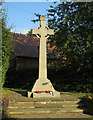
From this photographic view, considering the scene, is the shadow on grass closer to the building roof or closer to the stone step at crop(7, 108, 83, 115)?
the stone step at crop(7, 108, 83, 115)

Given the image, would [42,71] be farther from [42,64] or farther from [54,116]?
[54,116]

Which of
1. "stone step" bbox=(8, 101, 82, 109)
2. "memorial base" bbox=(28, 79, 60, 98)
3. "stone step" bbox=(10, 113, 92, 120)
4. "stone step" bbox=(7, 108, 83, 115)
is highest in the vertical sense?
"memorial base" bbox=(28, 79, 60, 98)

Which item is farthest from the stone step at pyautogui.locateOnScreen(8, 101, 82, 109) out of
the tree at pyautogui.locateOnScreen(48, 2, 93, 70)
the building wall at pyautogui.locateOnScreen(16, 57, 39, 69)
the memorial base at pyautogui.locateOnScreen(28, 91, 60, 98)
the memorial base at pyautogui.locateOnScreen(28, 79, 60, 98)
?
the building wall at pyautogui.locateOnScreen(16, 57, 39, 69)

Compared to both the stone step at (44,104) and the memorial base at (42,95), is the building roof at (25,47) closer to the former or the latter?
the memorial base at (42,95)

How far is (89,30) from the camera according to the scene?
10398 mm

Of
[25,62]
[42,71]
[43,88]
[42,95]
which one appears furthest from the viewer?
[25,62]

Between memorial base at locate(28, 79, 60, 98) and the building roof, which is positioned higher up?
the building roof

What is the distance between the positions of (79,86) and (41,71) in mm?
4786

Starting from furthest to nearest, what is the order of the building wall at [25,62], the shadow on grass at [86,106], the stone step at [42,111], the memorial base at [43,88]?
the building wall at [25,62]
the memorial base at [43,88]
the shadow on grass at [86,106]
the stone step at [42,111]

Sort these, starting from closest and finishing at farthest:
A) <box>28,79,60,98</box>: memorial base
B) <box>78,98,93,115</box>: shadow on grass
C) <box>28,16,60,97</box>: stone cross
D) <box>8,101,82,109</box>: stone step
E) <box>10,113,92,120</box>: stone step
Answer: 1. <box>10,113,92,120</box>: stone step
2. <box>78,98,93,115</box>: shadow on grass
3. <box>8,101,82,109</box>: stone step
4. <box>28,79,60,98</box>: memorial base
5. <box>28,16,60,97</box>: stone cross

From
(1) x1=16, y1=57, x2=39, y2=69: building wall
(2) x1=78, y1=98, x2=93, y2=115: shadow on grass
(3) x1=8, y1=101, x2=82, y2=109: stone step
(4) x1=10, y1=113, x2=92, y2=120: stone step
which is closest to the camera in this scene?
(4) x1=10, y1=113, x2=92, y2=120: stone step

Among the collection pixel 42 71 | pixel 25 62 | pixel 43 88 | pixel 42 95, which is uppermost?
pixel 25 62

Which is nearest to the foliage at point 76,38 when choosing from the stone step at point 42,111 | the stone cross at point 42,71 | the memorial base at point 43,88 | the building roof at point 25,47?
the stone cross at point 42,71

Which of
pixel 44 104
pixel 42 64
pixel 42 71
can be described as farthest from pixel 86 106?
pixel 42 64
